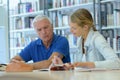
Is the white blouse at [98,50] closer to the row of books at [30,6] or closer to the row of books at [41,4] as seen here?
the row of books at [41,4]

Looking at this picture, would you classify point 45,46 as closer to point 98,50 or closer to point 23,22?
point 98,50

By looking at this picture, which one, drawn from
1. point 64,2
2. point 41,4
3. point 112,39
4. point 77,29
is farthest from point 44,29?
point 41,4

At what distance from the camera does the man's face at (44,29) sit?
9.73ft

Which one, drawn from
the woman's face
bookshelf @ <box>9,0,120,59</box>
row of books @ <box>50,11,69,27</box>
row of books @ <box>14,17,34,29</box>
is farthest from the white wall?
the woman's face

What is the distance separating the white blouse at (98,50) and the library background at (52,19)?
1910 millimetres

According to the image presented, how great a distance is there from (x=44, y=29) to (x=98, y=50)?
0.76m

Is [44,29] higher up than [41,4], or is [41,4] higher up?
[41,4]

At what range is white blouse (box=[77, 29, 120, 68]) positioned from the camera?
2.26 m

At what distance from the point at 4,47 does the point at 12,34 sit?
0.34 metres

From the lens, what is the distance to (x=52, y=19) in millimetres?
5344

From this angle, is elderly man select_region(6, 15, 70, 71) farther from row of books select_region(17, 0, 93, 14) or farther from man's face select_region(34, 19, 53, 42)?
row of books select_region(17, 0, 93, 14)

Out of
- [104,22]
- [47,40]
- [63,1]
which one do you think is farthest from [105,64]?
[63,1]

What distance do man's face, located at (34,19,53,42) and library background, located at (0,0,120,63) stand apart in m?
1.68

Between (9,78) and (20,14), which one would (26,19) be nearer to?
(20,14)
